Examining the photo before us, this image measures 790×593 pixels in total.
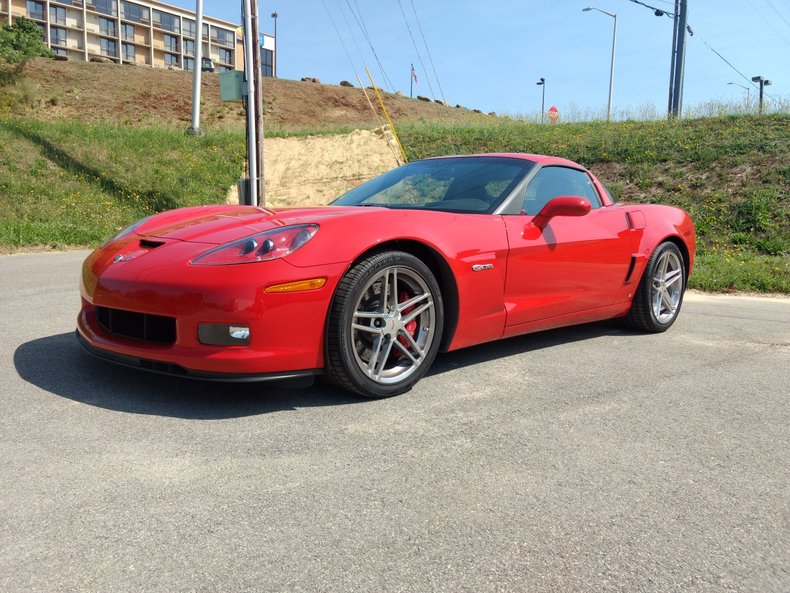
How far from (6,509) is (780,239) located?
12.0 meters

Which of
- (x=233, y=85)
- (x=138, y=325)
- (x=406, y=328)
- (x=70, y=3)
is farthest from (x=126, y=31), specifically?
(x=406, y=328)

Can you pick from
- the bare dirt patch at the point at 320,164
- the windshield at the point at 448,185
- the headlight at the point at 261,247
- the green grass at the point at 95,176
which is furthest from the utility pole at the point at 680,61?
the headlight at the point at 261,247

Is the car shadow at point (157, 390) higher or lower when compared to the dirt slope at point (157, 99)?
lower

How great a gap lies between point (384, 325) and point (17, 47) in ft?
92.1

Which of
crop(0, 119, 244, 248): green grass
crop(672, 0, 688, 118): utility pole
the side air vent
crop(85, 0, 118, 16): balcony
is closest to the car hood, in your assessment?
the side air vent

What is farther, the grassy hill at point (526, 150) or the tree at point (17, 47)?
the tree at point (17, 47)

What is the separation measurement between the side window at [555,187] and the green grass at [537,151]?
3891 mm

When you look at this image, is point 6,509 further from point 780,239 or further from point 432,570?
point 780,239

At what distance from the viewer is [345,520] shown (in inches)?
82.9

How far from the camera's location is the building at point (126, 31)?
6894 centimetres

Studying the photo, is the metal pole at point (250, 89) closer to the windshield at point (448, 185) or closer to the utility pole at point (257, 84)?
the utility pole at point (257, 84)

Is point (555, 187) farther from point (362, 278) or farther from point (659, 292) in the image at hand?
point (362, 278)

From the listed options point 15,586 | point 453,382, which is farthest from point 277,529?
point 453,382

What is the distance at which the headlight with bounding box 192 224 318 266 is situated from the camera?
3023 mm
